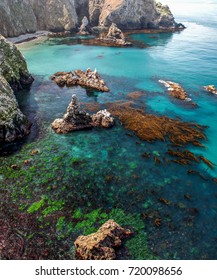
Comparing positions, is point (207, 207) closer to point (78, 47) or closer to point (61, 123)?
point (61, 123)

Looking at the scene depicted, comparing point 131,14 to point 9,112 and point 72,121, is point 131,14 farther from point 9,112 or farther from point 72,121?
point 9,112

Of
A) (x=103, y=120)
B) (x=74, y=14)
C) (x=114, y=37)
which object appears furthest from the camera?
(x=74, y=14)

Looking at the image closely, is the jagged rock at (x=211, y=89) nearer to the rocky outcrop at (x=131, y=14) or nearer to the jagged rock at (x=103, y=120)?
the jagged rock at (x=103, y=120)

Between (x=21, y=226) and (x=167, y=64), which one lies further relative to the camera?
(x=167, y=64)

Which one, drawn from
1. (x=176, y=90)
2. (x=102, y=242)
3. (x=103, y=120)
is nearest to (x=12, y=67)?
(x=103, y=120)

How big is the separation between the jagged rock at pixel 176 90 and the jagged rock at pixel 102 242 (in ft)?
117

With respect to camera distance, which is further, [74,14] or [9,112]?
[74,14]

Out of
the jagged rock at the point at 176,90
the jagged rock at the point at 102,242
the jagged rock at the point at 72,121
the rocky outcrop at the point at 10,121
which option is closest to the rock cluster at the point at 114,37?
the jagged rock at the point at 176,90

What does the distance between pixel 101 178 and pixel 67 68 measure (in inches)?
1823

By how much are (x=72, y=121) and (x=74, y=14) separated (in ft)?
314

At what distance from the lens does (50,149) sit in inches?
1234

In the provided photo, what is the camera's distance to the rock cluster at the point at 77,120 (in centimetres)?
3522

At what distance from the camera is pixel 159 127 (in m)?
37.4

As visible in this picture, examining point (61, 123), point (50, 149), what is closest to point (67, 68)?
point (61, 123)
